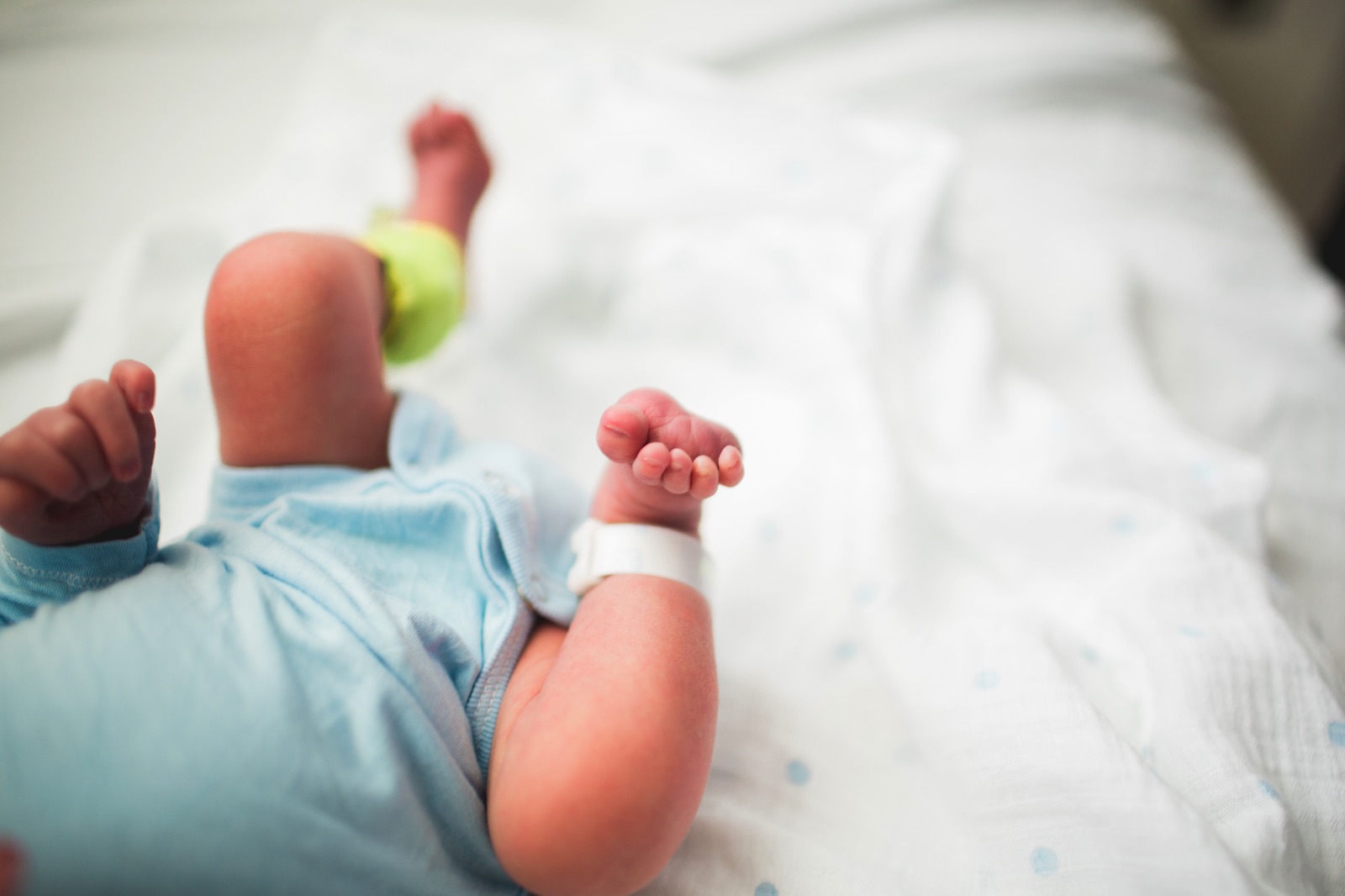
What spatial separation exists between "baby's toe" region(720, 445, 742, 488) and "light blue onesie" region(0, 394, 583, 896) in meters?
0.16

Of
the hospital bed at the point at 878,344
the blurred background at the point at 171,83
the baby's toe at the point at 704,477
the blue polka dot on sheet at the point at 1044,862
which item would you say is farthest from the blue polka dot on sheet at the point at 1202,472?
the blurred background at the point at 171,83

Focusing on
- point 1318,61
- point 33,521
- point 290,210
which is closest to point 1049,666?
point 33,521

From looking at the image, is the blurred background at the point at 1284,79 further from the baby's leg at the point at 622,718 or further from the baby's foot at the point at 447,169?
the baby's leg at the point at 622,718

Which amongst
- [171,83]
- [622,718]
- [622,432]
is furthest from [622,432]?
[171,83]

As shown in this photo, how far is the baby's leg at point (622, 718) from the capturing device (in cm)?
41

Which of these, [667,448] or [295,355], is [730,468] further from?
[295,355]

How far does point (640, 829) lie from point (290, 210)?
29.5 inches

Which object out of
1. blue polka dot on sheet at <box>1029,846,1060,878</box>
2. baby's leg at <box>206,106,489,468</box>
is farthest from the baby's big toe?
blue polka dot on sheet at <box>1029,846,1060,878</box>

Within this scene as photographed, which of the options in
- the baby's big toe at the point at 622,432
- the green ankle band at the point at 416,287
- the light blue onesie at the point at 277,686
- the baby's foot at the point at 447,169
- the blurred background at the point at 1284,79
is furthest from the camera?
the blurred background at the point at 1284,79

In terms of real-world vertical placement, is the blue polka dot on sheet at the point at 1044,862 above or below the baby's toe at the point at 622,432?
below

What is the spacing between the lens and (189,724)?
38 centimetres

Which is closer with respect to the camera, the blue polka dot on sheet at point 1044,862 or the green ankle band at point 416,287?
the blue polka dot on sheet at point 1044,862

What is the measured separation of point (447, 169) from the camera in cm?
80

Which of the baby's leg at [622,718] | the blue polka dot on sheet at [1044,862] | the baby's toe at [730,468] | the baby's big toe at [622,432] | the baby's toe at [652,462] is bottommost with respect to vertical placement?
the blue polka dot on sheet at [1044,862]
